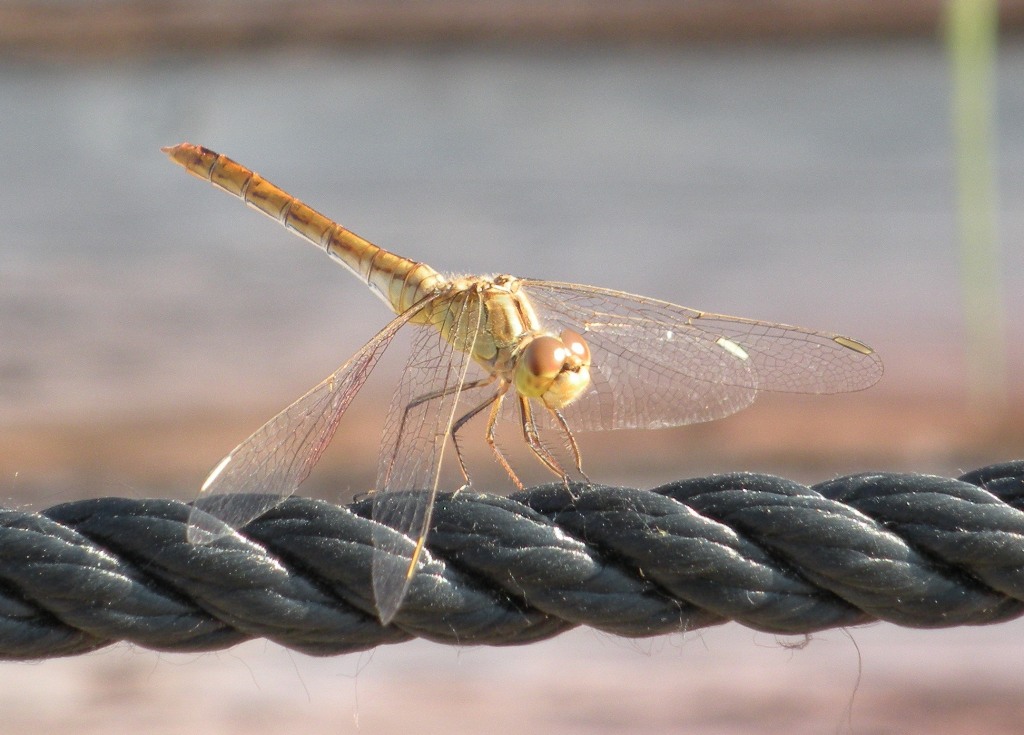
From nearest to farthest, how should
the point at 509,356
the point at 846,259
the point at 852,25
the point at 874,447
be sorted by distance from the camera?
1. the point at 509,356
2. the point at 874,447
3. the point at 846,259
4. the point at 852,25

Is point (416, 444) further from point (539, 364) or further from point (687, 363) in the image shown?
point (687, 363)

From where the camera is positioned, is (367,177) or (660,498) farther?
(367,177)

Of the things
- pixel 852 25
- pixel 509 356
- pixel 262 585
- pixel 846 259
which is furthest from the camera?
pixel 852 25

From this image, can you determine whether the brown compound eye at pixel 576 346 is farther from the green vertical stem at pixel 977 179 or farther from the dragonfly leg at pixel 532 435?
the green vertical stem at pixel 977 179

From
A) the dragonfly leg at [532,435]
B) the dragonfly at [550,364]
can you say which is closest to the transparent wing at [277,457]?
the dragonfly at [550,364]

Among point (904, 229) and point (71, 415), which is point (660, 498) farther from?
point (904, 229)

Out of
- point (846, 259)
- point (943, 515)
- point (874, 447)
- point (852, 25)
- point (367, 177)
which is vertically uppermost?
point (852, 25)

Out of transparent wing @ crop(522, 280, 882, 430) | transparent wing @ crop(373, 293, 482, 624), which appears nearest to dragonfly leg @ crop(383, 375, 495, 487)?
transparent wing @ crop(373, 293, 482, 624)

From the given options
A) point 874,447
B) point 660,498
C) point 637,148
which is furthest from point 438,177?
point 660,498
